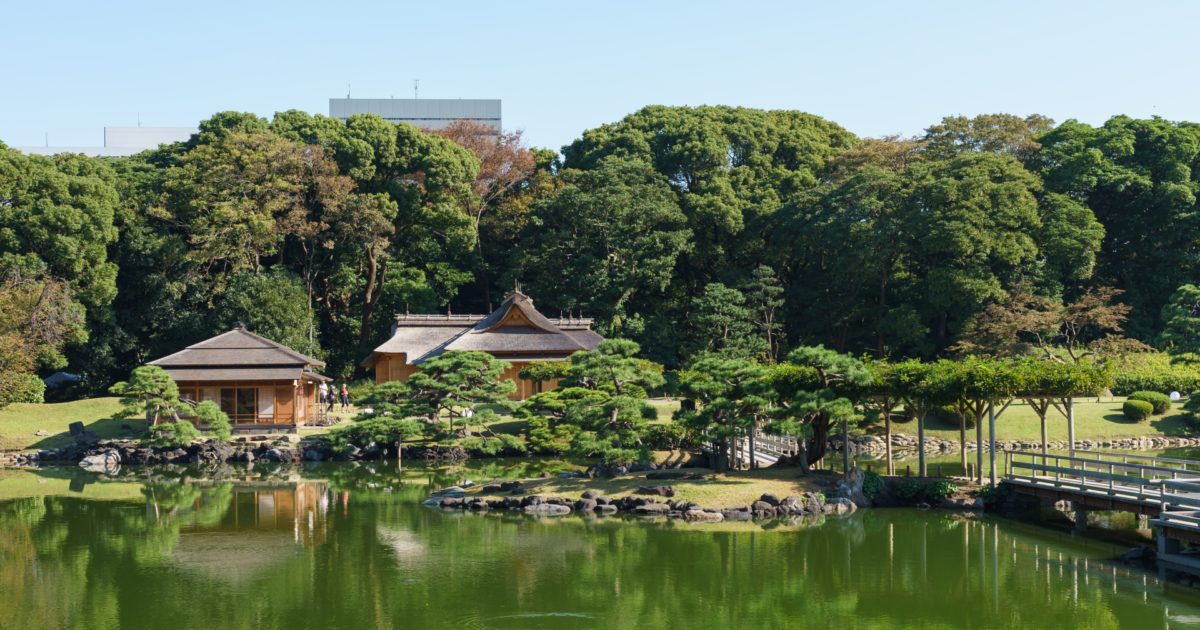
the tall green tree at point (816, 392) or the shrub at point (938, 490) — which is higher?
the tall green tree at point (816, 392)

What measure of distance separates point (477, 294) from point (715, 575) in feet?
118

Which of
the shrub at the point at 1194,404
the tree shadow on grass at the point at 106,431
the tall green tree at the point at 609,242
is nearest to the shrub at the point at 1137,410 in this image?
the shrub at the point at 1194,404

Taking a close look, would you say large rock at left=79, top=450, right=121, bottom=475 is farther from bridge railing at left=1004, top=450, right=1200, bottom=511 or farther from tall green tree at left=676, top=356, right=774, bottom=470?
bridge railing at left=1004, top=450, right=1200, bottom=511

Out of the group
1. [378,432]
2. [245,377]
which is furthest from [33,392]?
[378,432]

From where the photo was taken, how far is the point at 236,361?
37000 mm

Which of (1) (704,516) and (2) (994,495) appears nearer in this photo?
(1) (704,516)

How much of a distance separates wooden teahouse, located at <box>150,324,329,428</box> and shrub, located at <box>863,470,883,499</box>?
19.5 m

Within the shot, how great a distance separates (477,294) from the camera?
52.6 m

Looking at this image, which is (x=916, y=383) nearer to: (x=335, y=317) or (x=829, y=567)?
(x=829, y=567)

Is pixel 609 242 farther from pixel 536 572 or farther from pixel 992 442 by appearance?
pixel 536 572

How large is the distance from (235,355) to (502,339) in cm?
973

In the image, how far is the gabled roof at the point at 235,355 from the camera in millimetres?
36812

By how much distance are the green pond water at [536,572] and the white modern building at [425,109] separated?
7072cm

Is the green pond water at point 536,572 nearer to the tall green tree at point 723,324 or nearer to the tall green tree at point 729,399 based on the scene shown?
the tall green tree at point 729,399
